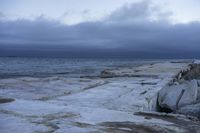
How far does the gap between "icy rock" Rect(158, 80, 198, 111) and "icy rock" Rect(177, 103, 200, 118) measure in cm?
33

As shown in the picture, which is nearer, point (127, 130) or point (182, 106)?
point (127, 130)

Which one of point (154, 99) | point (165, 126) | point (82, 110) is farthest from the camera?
point (154, 99)

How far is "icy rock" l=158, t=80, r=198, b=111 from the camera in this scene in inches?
288

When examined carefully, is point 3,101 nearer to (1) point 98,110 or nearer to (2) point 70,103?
(2) point 70,103

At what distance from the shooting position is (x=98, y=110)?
587 centimetres

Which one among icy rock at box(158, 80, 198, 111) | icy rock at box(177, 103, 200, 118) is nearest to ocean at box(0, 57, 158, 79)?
icy rock at box(158, 80, 198, 111)

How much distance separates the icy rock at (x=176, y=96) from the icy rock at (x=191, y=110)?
33cm

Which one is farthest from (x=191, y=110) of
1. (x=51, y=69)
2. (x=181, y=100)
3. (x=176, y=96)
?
(x=51, y=69)

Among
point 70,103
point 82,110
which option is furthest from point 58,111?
point 70,103

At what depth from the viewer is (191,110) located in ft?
21.6

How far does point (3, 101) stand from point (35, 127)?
2.18 m

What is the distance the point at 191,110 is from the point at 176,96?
1096 mm

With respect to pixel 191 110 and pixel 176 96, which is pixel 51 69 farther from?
pixel 191 110

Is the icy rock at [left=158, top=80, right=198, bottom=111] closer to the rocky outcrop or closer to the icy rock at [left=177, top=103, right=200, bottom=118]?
the rocky outcrop
